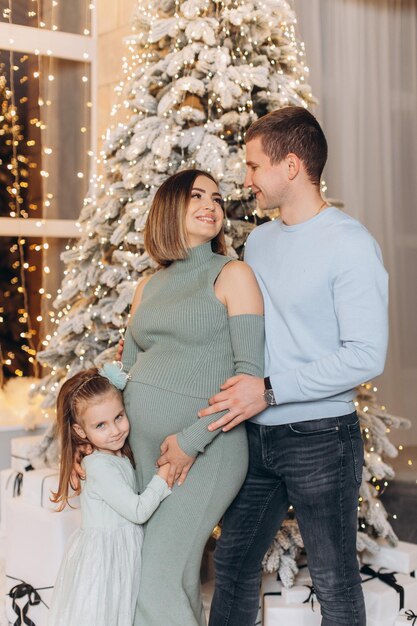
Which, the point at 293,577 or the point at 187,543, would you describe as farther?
the point at 293,577

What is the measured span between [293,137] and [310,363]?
526mm

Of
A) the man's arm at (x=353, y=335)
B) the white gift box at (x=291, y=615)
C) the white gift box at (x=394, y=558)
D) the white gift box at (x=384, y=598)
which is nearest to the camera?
the man's arm at (x=353, y=335)

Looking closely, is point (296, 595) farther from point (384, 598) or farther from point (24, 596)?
point (24, 596)

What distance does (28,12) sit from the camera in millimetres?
4148

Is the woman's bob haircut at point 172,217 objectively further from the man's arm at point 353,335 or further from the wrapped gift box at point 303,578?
the wrapped gift box at point 303,578

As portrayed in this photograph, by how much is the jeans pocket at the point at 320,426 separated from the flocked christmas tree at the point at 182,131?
934mm

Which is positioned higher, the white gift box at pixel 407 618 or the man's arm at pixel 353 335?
the man's arm at pixel 353 335

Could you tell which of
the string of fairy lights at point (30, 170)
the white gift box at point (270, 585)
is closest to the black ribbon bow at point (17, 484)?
the string of fairy lights at point (30, 170)

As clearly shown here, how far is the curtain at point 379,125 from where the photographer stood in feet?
13.1

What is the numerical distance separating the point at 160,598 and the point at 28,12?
10.1 ft

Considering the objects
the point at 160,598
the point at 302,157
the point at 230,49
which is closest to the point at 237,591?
the point at 160,598

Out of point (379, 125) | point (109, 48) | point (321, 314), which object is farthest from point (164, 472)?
point (109, 48)

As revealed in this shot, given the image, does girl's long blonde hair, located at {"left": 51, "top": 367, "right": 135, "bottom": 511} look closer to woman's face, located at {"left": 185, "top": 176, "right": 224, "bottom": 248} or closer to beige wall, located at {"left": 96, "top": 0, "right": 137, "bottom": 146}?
woman's face, located at {"left": 185, "top": 176, "right": 224, "bottom": 248}

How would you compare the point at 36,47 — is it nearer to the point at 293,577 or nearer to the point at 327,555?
the point at 293,577
